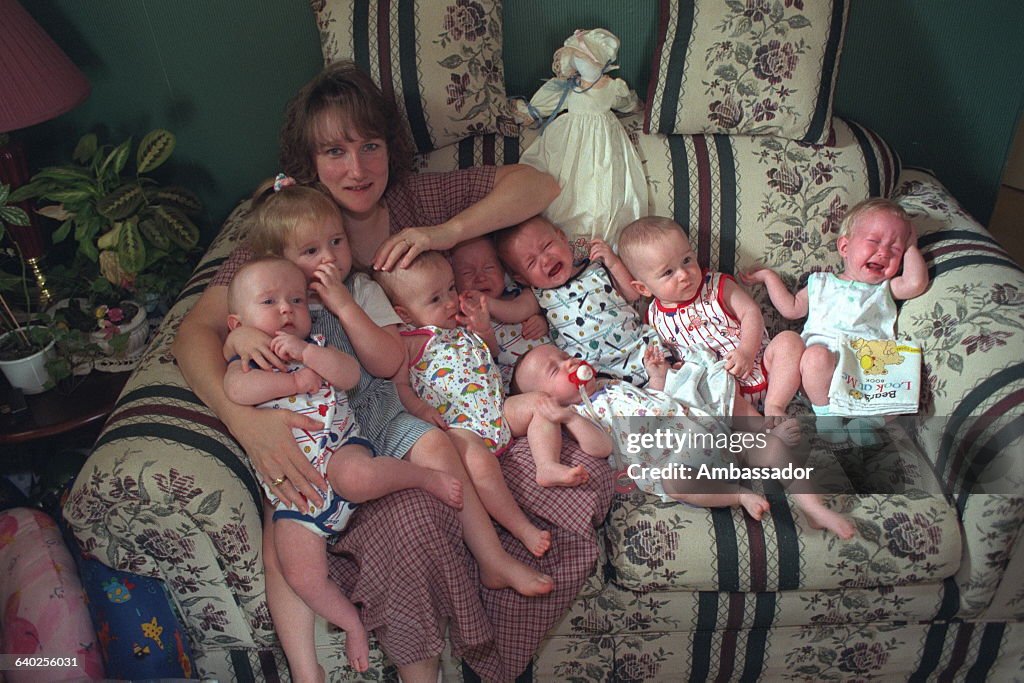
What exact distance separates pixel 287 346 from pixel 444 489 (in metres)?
0.41

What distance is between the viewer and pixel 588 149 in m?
2.11

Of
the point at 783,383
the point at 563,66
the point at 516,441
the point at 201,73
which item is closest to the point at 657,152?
the point at 563,66

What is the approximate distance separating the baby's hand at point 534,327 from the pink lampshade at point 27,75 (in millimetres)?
1181

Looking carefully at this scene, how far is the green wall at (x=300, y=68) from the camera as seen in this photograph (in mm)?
2219

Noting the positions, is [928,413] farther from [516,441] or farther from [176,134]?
[176,134]

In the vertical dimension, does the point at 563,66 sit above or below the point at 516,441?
above

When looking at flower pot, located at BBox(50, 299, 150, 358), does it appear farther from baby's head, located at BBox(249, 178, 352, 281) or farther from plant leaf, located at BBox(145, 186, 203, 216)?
baby's head, located at BBox(249, 178, 352, 281)

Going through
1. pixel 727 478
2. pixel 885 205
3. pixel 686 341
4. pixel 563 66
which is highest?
pixel 563 66

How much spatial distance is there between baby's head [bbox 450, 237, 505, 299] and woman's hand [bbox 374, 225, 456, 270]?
10 cm

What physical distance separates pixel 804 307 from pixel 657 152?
0.54 meters

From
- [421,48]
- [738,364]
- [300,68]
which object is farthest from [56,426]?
[738,364]

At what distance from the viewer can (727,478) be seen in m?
1.70

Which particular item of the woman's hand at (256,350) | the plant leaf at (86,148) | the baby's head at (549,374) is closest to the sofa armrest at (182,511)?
the woman's hand at (256,350)

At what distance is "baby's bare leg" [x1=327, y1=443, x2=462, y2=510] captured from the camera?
1574 mm
